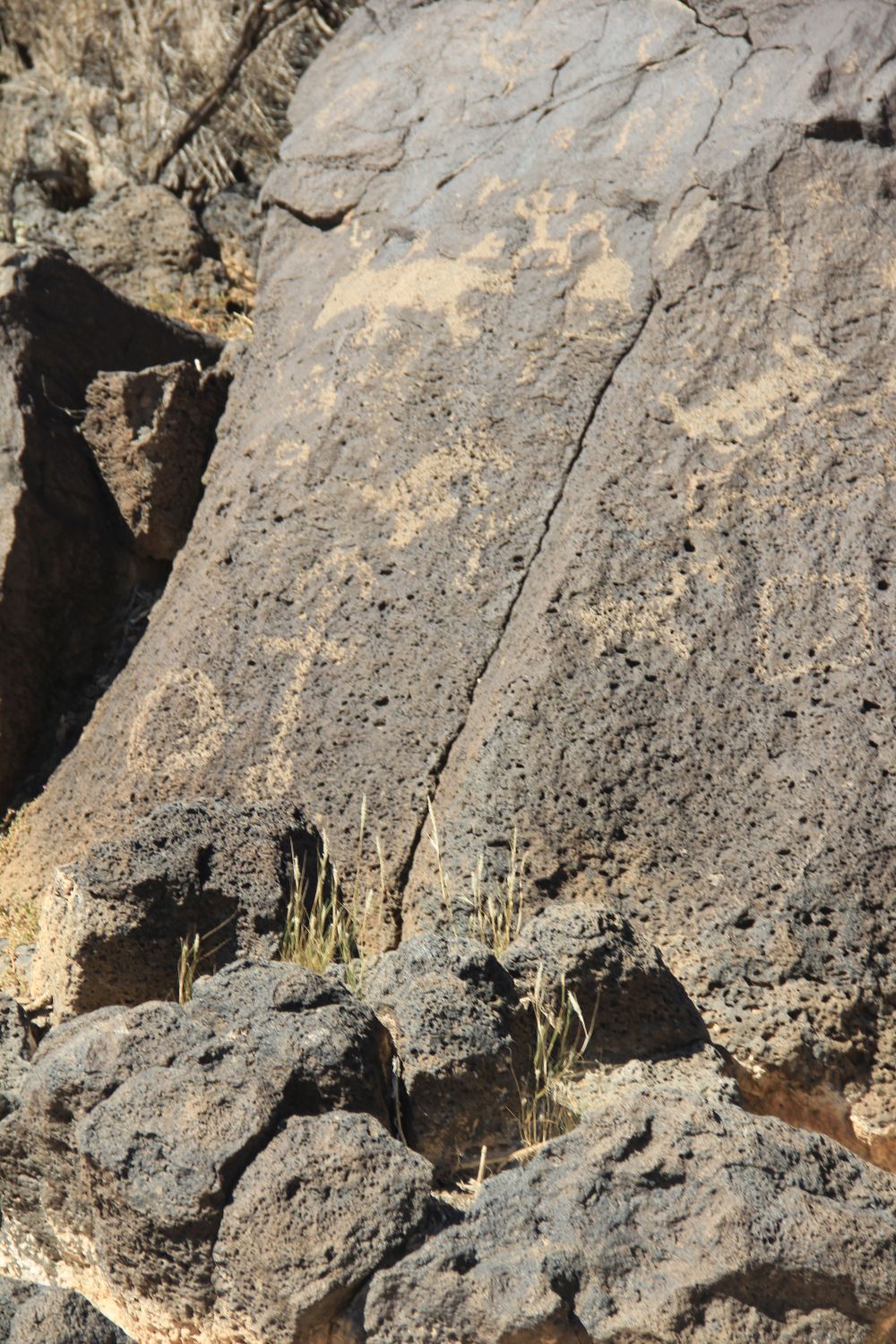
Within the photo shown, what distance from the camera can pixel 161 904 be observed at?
3229mm

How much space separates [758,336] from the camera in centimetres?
381

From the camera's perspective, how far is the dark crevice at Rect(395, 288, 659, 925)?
11.6 feet

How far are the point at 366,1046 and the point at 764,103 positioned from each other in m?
Result: 2.99

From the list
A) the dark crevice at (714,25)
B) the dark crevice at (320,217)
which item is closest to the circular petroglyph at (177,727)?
the dark crevice at (320,217)

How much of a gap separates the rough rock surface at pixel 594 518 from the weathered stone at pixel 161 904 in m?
0.39

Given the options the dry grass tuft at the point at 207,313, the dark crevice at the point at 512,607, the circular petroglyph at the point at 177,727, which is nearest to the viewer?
the dark crevice at the point at 512,607

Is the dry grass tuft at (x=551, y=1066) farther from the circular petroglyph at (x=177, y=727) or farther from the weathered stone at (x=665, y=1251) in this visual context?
the circular petroglyph at (x=177, y=727)

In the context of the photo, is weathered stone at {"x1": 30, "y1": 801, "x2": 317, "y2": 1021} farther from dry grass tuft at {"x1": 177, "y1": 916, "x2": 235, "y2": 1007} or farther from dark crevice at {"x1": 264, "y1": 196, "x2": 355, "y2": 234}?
dark crevice at {"x1": 264, "y1": 196, "x2": 355, "y2": 234}

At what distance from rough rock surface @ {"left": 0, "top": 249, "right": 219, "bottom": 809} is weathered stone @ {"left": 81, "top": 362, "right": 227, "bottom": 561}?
0.09 meters

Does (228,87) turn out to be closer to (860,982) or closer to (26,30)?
(26,30)

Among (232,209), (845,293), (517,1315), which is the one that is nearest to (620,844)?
(517,1315)

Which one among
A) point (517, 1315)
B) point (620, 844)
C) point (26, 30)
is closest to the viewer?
point (517, 1315)

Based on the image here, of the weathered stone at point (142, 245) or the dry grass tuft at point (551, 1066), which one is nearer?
the dry grass tuft at point (551, 1066)

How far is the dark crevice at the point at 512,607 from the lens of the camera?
11.6ft
